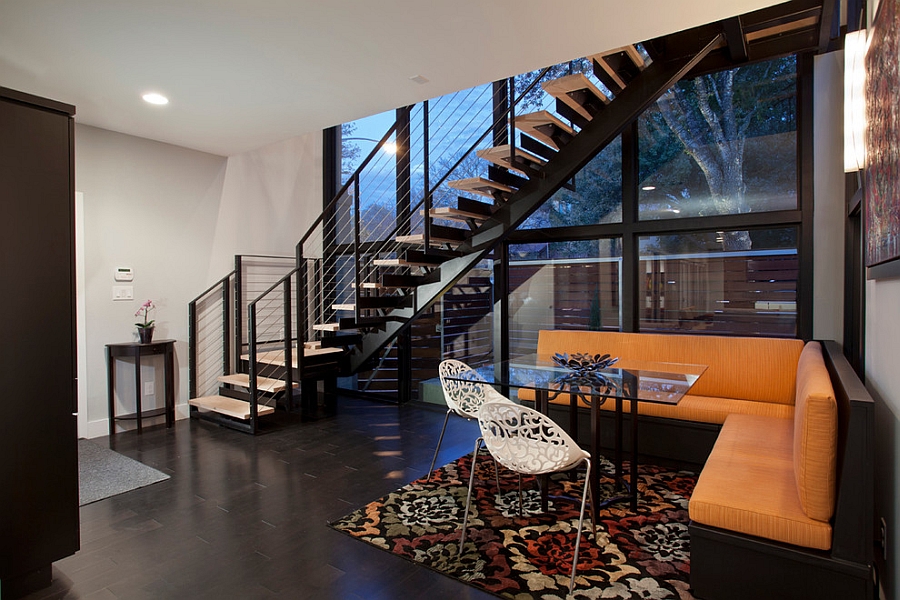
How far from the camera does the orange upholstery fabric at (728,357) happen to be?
3400 millimetres

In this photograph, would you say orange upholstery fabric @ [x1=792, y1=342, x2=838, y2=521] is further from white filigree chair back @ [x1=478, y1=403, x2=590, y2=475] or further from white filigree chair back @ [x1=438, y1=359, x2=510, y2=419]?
white filigree chair back @ [x1=438, y1=359, x2=510, y2=419]

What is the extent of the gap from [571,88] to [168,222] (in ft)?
12.9

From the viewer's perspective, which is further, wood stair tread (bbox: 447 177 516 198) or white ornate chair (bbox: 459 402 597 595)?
wood stair tread (bbox: 447 177 516 198)

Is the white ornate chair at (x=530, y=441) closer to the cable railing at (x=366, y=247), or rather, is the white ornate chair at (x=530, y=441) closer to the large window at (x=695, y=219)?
the cable railing at (x=366, y=247)

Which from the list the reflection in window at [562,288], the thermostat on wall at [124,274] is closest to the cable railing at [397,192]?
the reflection in window at [562,288]

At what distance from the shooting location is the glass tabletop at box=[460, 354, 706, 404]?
241 cm

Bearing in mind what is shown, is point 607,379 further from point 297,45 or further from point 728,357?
point 297,45

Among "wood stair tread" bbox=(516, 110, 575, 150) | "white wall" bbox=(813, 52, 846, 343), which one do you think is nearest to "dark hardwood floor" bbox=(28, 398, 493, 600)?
"wood stair tread" bbox=(516, 110, 575, 150)

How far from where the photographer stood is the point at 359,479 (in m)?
3.31

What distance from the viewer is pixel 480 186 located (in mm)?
3738

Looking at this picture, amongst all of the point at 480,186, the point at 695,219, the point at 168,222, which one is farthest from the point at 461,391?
the point at 168,222

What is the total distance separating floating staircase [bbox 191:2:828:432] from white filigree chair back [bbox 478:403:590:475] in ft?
6.37

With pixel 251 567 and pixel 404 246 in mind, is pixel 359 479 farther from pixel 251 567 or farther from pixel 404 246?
pixel 404 246

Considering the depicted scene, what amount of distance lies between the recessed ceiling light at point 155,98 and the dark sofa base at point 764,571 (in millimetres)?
4028
